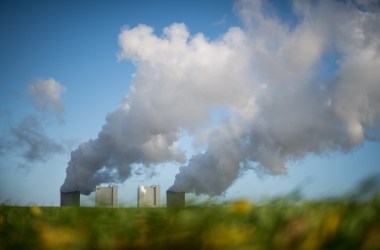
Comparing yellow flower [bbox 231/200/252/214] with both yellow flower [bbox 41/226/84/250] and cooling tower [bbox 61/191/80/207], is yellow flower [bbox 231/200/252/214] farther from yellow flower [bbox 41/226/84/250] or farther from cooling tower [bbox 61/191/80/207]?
cooling tower [bbox 61/191/80/207]

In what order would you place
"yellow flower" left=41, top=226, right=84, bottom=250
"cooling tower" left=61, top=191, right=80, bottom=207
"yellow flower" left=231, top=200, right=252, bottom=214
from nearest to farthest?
"yellow flower" left=41, top=226, right=84, bottom=250
"yellow flower" left=231, top=200, right=252, bottom=214
"cooling tower" left=61, top=191, right=80, bottom=207

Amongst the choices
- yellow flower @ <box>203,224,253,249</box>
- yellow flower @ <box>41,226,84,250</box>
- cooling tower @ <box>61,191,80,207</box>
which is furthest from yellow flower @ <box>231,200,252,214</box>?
cooling tower @ <box>61,191,80,207</box>

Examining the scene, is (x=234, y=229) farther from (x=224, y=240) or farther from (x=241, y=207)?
(x=224, y=240)

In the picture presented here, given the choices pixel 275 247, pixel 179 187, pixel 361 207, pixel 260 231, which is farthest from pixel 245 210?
pixel 179 187

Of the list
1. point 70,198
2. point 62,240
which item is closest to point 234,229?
point 62,240

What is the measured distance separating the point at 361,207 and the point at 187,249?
3.47ft

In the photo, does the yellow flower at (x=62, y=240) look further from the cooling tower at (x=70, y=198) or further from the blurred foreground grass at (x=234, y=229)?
the cooling tower at (x=70, y=198)

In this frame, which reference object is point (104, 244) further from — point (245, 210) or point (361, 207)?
point (361, 207)

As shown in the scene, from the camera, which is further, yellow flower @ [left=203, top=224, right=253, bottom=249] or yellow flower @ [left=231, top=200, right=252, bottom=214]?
yellow flower @ [left=231, top=200, right=252, bottom=214]

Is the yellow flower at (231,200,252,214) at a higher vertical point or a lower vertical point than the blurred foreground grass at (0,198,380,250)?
higher

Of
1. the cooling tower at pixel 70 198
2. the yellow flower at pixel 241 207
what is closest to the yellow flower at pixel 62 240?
the yellow flower at pixel 241 207

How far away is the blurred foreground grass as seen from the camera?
1.48m

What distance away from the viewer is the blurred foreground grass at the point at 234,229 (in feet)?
4.85

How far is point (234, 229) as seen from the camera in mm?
1744
